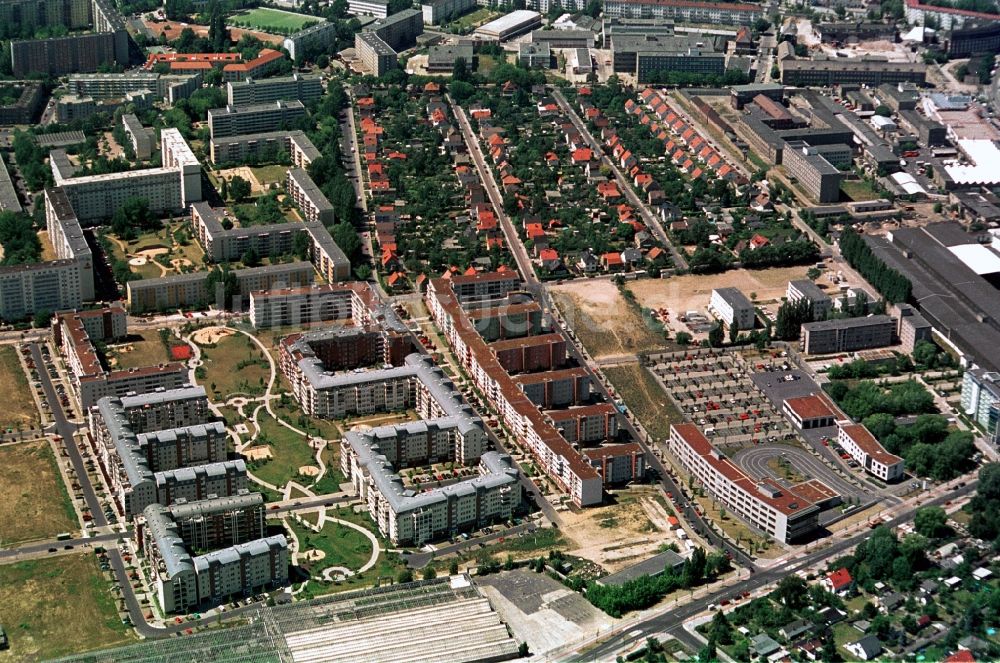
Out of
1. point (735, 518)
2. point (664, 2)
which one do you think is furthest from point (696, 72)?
point (735, 518)

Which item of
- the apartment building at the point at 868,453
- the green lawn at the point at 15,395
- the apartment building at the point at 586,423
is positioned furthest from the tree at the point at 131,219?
the apartment building at the point at 868,453

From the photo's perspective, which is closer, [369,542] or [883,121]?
[369,542]

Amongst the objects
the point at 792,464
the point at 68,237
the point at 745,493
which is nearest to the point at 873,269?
the point at 792,464

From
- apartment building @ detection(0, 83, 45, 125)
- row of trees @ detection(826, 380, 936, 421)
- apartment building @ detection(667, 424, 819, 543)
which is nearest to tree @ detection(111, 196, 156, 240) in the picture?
apartment building @ detection(0, 83, 45, 125)

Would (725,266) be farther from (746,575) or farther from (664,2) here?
(664,2)

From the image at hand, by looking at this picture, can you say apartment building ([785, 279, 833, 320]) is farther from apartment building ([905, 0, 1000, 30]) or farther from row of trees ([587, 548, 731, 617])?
apartment building ([905, 0, 1000, 30])
